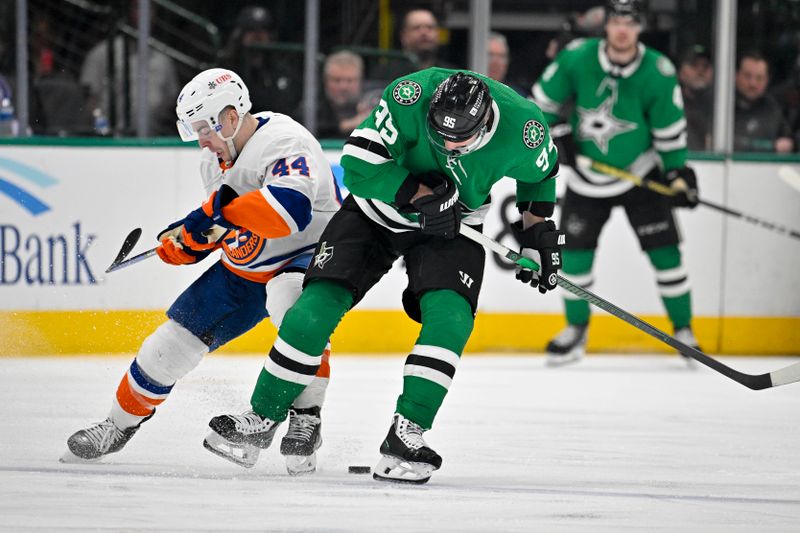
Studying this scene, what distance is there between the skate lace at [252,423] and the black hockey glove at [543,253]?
745mm

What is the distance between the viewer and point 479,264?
3.48 metres

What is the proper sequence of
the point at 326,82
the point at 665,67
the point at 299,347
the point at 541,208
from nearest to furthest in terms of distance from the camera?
the point at 299,347 < the point at 541,208 < the point at 665,67 < the point at 326,82

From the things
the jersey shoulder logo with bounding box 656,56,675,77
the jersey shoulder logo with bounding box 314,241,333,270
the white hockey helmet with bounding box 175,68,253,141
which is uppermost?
the jersey shoulder logo with bounding box 656,56,675,77

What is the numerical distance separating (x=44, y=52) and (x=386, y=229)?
3.12 metres

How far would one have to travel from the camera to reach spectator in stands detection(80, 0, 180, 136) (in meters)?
6.15

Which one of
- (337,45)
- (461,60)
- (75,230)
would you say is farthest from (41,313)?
(461,60)

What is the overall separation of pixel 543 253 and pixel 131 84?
3188 mm

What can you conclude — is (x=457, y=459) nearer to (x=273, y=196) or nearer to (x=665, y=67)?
(x=273, y=196)

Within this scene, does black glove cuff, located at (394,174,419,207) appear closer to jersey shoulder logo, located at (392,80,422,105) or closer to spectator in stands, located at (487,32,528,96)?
jersey shoulder logo, located at (392,80,422,105)

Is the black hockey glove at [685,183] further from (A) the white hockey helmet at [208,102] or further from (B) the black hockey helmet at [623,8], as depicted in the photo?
(A) the white hockey helmet at [208,102]

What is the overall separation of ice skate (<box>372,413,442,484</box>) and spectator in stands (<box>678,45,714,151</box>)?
375 centimetres

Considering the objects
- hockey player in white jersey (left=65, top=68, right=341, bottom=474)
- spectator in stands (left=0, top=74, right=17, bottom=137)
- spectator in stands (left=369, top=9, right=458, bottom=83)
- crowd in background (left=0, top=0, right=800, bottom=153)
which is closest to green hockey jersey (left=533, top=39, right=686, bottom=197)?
crowd in background (left=0, top=0, right=800, bottom=153)

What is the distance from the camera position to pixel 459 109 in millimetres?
3201

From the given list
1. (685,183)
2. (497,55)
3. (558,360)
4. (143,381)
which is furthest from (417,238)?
(497,55)
